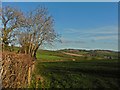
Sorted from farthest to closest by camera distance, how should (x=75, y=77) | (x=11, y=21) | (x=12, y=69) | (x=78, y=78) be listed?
(x=11, y=21), (x=75, y=77), (x=78, y=78), (x=12, y=69)

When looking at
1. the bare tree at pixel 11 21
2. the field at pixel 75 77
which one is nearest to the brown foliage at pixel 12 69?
the field at pixel 75 77

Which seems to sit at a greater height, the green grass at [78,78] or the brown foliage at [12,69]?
the brown foliage at [12,69]

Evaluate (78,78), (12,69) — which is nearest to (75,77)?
(78,78)

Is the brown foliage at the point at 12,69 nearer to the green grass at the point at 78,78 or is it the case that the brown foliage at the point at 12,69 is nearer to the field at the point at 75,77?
the field at the point at 75,77

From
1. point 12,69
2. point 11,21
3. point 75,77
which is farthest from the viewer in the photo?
point 11,21

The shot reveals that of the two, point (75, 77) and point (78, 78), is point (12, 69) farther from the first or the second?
point (75, 77)

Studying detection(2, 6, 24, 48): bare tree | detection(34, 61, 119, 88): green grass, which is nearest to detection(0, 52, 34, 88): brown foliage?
detection(34, 61, 119, 88): green grass

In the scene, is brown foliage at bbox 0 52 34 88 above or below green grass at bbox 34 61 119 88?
above

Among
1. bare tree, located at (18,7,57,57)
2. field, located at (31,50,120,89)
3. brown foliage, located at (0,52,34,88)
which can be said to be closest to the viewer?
brown foliage, located at (0,52,34,88)

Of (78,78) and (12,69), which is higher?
(12,69)

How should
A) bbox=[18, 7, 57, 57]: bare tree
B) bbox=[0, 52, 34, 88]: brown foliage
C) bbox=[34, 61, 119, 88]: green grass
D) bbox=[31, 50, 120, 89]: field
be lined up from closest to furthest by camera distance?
1. bbox=[0, 52, 34, 88]: brown foliage
2. bbox=[31, 50, 120, 89]: field
3. bbox=[34, 61, 119, 88]: green grass
4. bbox=[18, 7, 57, 57]: bare tree

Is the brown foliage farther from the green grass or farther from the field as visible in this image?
the green grass

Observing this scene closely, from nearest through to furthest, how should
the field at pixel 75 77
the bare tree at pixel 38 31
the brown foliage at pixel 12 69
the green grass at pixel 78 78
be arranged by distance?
the brown foliage at pixel 12 69 < the field at pixel 75 77 < the green grass at pixel 78 78 < the bare tree at pixel 38 31

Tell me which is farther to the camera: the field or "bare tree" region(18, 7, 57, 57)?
"bare tree" region(18, 7, 57, 57)
